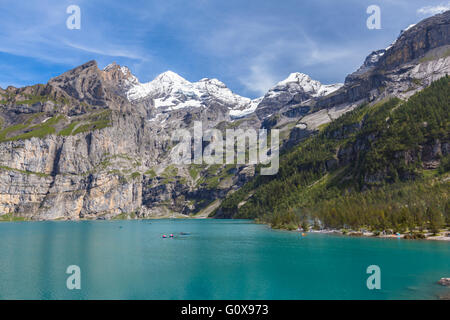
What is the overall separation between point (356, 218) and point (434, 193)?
108ft

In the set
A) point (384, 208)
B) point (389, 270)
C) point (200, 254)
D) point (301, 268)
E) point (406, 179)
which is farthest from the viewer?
point (406, 179)

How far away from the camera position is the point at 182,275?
6184cm

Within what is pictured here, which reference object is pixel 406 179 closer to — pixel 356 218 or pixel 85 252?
pixel 356 218

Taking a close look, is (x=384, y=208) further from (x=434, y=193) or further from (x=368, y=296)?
(x=368, y=296)

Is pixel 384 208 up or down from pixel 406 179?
down

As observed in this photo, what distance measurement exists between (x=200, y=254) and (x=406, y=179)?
15641 cm

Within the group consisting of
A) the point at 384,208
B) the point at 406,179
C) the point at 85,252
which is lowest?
the point at 85,252

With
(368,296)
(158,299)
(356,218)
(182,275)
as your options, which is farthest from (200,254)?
(356,218)
